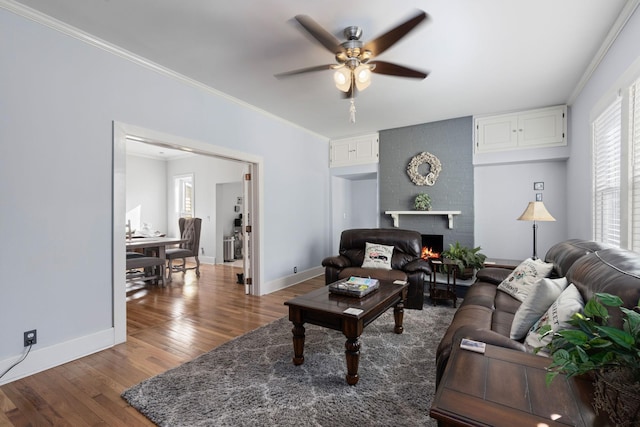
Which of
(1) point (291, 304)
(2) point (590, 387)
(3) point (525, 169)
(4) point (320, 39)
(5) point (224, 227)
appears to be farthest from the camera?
(5) point (224, 227)

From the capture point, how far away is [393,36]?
212cm

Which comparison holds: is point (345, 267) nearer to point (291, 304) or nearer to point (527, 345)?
point (291, 304)

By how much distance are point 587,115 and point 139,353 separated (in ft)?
17.2

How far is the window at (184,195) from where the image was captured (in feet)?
25.4

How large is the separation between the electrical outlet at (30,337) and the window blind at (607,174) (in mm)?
4907

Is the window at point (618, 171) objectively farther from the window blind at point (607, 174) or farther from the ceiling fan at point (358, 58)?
the ceiling fan at point (358, 58)

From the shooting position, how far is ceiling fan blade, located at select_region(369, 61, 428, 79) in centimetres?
245

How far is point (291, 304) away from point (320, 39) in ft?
6.62

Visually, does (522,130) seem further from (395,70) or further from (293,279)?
(293,279)

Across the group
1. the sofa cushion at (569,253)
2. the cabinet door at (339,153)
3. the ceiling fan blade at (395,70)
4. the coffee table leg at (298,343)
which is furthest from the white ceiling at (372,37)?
the coffee table leg at (298,343)

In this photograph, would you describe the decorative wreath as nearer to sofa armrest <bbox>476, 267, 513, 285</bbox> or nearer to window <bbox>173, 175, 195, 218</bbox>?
sofa armrest <bbox>476, 267, 513, 285</bbox>

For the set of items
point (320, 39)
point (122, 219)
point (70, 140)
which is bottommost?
point (122, 219)

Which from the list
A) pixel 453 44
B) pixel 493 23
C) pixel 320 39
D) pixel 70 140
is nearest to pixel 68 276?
pixel 70 140

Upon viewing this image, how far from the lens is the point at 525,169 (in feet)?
15.1
